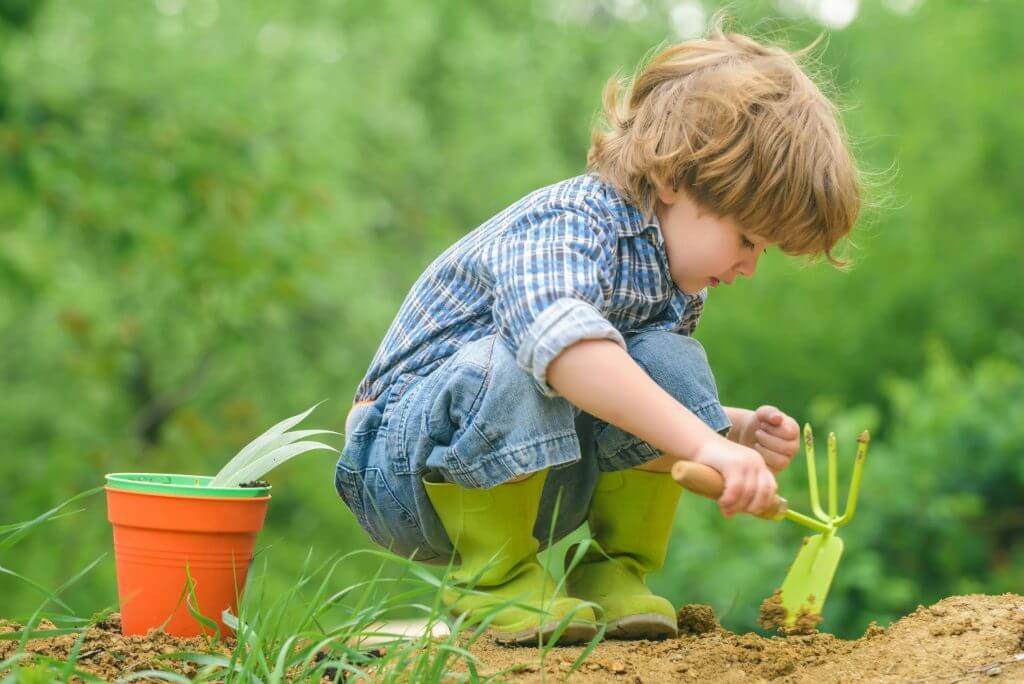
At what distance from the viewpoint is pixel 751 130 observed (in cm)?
188

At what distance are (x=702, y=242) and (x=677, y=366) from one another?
0.67ft

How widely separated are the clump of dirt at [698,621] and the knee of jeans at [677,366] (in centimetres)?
45

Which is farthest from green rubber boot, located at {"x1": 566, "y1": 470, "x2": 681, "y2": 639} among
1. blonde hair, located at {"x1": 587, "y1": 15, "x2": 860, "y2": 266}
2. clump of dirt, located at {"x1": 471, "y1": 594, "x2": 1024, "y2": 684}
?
blonde hair, located at {"x1": 587, "y1": 15, "x2": 860, "y2": 266}

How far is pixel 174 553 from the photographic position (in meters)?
1.83

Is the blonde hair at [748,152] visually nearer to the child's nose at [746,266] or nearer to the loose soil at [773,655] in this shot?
the child's nose at [746,266]

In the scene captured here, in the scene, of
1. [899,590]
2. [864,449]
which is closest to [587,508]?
[864,449]

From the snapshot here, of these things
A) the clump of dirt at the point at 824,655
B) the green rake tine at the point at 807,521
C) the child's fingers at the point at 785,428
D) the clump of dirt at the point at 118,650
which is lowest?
the clump of dirt at the point at 824,655

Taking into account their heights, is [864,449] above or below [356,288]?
below

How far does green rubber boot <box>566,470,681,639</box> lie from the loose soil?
12 cm

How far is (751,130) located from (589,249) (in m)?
0.33

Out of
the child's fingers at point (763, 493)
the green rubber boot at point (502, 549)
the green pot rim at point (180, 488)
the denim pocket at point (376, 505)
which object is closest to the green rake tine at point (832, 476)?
the green rubber boot at point (502, 549)

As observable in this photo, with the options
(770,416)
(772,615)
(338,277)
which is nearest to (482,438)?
(770,416)

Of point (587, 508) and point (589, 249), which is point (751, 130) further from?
Answer: point (587, 508)

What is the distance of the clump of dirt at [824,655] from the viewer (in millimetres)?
1645
